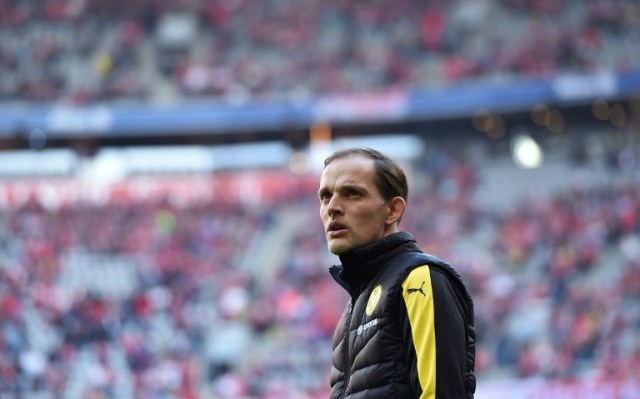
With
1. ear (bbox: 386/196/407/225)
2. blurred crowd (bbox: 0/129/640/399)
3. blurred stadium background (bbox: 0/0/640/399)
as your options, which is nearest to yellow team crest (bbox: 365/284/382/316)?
ear (bbox: 386/196/407/225)

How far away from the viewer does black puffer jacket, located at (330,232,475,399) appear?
108 inches

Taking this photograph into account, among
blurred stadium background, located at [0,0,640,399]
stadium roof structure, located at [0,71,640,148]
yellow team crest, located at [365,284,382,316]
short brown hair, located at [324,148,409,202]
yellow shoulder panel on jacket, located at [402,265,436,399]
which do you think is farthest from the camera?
stadium roof structure, located at [0,71,640,148]

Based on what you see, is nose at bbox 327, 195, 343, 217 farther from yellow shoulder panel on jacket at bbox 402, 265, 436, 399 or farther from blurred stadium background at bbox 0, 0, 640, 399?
blurred stadium background at bbox 0, 0, 640, 399

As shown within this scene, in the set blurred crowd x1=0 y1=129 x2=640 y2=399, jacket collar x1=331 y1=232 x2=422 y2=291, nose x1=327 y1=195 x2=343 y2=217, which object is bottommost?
jacket collar x1=331 y1=232 x2=422 y2=291

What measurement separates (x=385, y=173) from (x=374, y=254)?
0.76 ft

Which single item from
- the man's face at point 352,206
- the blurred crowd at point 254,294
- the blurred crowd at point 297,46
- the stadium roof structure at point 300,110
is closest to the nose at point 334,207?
the man's face at point 352,206

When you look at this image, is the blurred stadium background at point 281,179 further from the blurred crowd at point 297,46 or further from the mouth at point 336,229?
the mouth at point 336,229

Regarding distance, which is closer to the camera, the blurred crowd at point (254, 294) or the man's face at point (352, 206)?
the man's face at point (352, 206)

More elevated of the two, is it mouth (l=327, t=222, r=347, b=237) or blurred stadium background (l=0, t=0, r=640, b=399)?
blurred stadium background (l=0, t=0, r=640, b=399)

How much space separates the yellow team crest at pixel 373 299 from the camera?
2.93m

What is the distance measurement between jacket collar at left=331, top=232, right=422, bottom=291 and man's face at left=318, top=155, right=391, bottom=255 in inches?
1.1

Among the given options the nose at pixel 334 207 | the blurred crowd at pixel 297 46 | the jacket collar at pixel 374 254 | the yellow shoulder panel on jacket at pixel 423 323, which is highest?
the blurred crowd at pixel 297 46

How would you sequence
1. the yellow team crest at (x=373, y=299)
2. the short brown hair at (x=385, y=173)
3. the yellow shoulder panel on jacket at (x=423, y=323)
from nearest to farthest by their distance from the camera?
the yellow shoulder panel on jacket at (x=423, y=323) → the yellow team crest at (x=373, y=299) → the short brown hair at (x=385, y=173)

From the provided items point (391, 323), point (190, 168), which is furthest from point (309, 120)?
point (391, 323)
